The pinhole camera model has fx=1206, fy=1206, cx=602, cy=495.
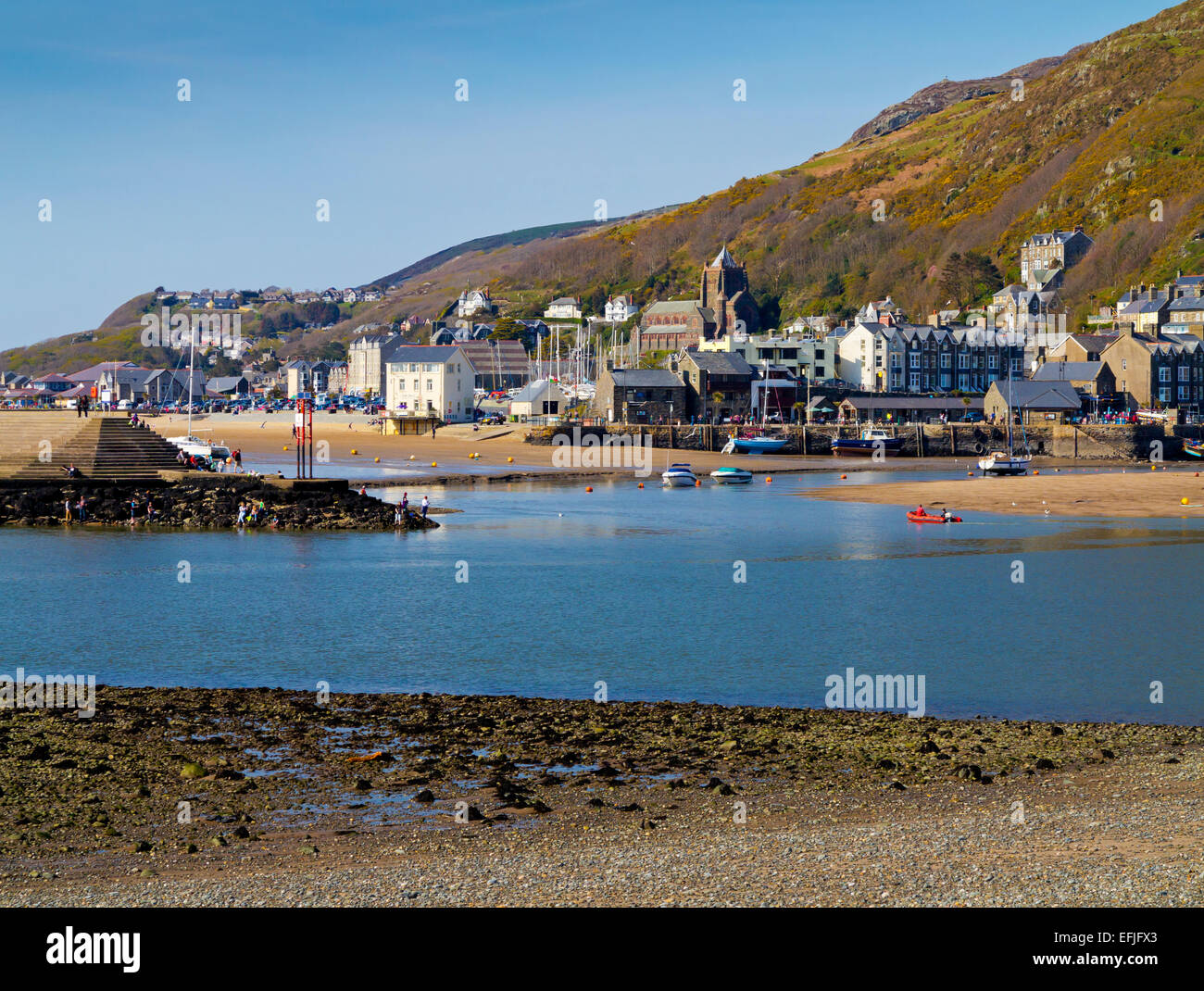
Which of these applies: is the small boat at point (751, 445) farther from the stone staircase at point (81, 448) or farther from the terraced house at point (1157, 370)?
the stone staircase at point (81, 448)

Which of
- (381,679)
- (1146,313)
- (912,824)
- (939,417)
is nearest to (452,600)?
(381,679)

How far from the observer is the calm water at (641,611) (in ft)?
85.1

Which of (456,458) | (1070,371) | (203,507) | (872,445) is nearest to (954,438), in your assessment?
(872,445)

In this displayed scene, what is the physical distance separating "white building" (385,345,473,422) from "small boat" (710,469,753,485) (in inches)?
2180

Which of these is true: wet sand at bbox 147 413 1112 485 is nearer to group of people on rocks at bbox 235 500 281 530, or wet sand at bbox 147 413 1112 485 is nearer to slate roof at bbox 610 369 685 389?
slate roof at bbox 610 369 685 389

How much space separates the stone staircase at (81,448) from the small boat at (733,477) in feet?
125

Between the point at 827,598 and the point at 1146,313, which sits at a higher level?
the point at 1146,313

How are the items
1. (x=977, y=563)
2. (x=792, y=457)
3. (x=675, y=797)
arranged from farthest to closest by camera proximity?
(x=792, y=457), (x=977, y=563), (x=675, y=797)

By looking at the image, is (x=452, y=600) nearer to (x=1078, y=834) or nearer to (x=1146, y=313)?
(x=1078, y=834)

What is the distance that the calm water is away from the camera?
25.9m

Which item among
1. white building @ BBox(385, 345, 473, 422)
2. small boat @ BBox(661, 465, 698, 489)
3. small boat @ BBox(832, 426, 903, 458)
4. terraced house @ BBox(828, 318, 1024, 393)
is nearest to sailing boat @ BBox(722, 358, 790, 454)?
small boat @ BBox(832, 426, 903, 458)

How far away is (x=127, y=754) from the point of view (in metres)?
18.4

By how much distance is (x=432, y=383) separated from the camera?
456 ft

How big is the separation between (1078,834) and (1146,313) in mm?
157819
